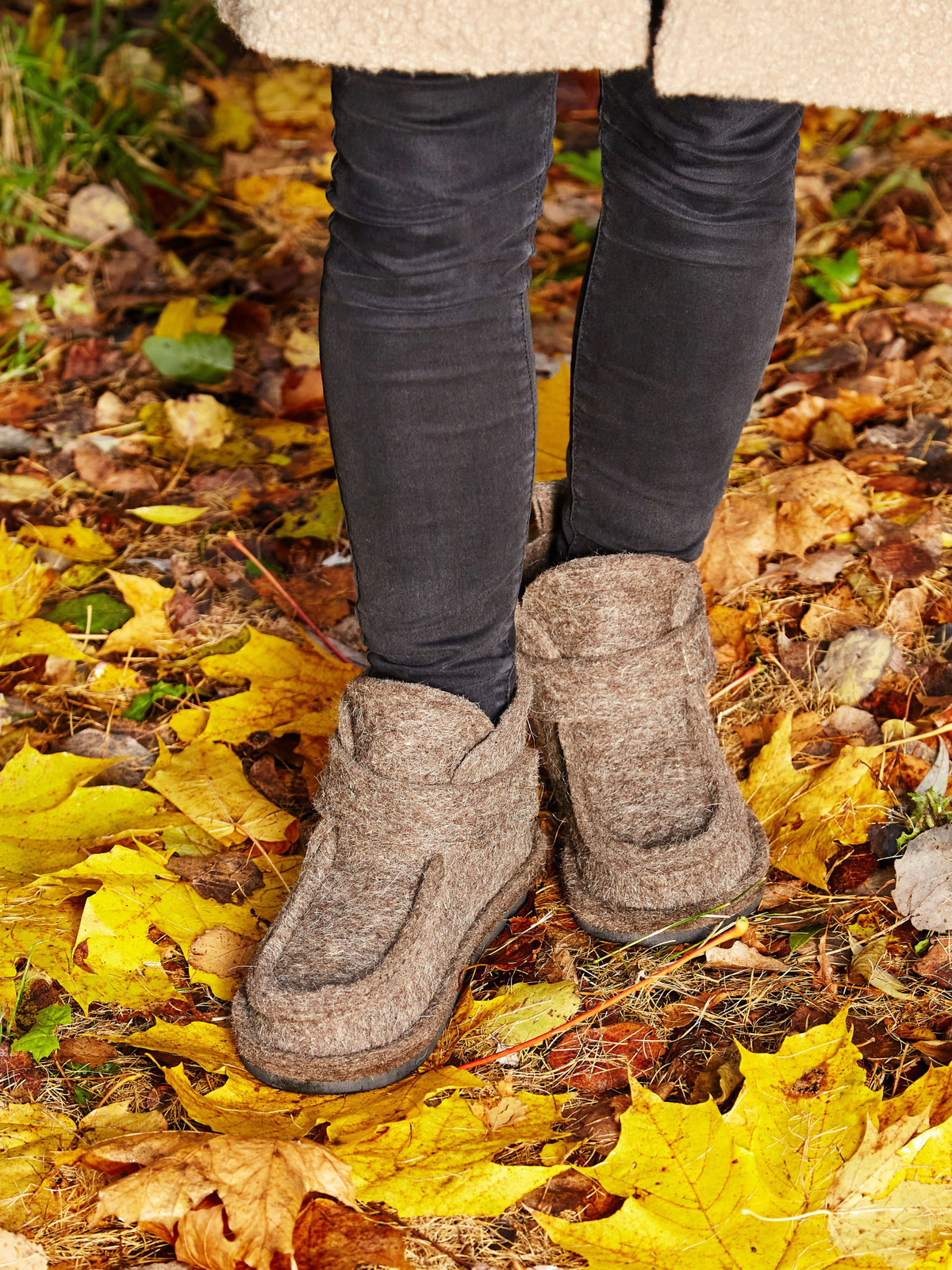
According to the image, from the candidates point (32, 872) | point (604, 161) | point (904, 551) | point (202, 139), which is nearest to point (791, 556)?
point (904, 551)

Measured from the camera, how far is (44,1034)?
100 centimetres

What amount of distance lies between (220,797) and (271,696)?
0.57ft

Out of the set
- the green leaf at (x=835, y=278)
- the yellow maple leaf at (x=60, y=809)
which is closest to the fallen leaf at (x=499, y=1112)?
the yellow maple leaf at (x=60, y=809)

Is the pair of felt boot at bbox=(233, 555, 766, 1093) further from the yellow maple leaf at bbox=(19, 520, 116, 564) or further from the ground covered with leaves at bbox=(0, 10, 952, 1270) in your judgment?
the yellow maple leaf at bbox=(19, 520, 116, 564)

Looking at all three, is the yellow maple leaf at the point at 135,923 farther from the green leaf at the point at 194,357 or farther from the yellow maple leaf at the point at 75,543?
the green leaf at the point at 194,357

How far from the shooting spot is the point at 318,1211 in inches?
32.8

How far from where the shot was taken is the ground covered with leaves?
84 centimetres

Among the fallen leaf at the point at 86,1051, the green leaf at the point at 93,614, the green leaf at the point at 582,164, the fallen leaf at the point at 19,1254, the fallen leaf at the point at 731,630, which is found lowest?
the fallen leaf at the point at 86,1051

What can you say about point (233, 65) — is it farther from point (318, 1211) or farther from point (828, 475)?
point (318, 1211)

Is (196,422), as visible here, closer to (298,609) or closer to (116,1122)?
(298,609)

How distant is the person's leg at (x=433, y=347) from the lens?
0.78 m

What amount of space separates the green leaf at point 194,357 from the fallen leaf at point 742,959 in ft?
4.61

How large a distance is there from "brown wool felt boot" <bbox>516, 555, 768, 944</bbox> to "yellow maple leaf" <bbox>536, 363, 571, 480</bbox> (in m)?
0.57

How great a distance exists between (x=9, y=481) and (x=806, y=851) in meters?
1.37
